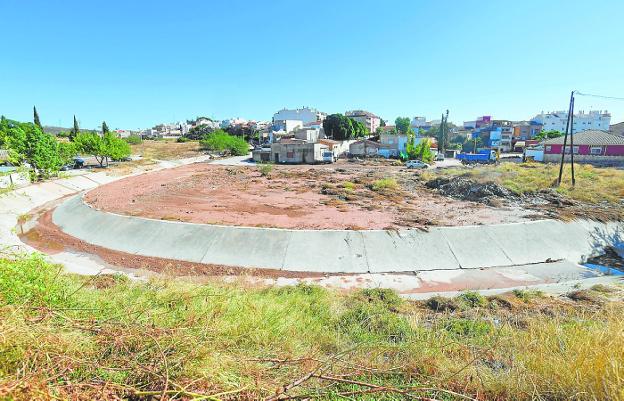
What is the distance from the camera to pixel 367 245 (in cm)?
1842

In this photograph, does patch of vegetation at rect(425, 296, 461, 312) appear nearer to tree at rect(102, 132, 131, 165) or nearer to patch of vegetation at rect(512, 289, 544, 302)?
patch of vegetation at rect(512, 289, 544, 302)

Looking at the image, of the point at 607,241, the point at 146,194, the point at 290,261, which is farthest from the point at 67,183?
the point at 607,241

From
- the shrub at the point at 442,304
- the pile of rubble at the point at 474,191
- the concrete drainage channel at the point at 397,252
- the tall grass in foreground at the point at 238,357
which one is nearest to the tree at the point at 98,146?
the concrete drainage channel at the point at 397,252

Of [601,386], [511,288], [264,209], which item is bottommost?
[511,288]

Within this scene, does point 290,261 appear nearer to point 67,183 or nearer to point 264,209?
point 264,209

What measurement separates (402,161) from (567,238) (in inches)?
1793

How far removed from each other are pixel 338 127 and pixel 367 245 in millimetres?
68196

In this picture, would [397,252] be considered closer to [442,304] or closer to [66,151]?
[442,304]

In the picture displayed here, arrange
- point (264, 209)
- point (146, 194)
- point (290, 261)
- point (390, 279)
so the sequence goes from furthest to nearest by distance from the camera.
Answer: point (146, 194)
point (264, 209)
point (290, 261)
point (390, 279)

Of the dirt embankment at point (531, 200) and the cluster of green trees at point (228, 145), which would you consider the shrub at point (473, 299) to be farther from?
the cluster of green trees at point (228, 145)

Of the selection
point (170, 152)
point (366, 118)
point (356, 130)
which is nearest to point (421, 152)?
point (356, 130)

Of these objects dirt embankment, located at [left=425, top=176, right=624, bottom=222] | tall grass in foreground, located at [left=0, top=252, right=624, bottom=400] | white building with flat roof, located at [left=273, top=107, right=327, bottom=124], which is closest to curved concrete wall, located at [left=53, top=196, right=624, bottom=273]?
dirt embankment, located at [left=425, top=176, right=624, bottom=222]

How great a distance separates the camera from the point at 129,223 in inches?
864

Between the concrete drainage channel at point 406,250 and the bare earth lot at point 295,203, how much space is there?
80.1 inches
